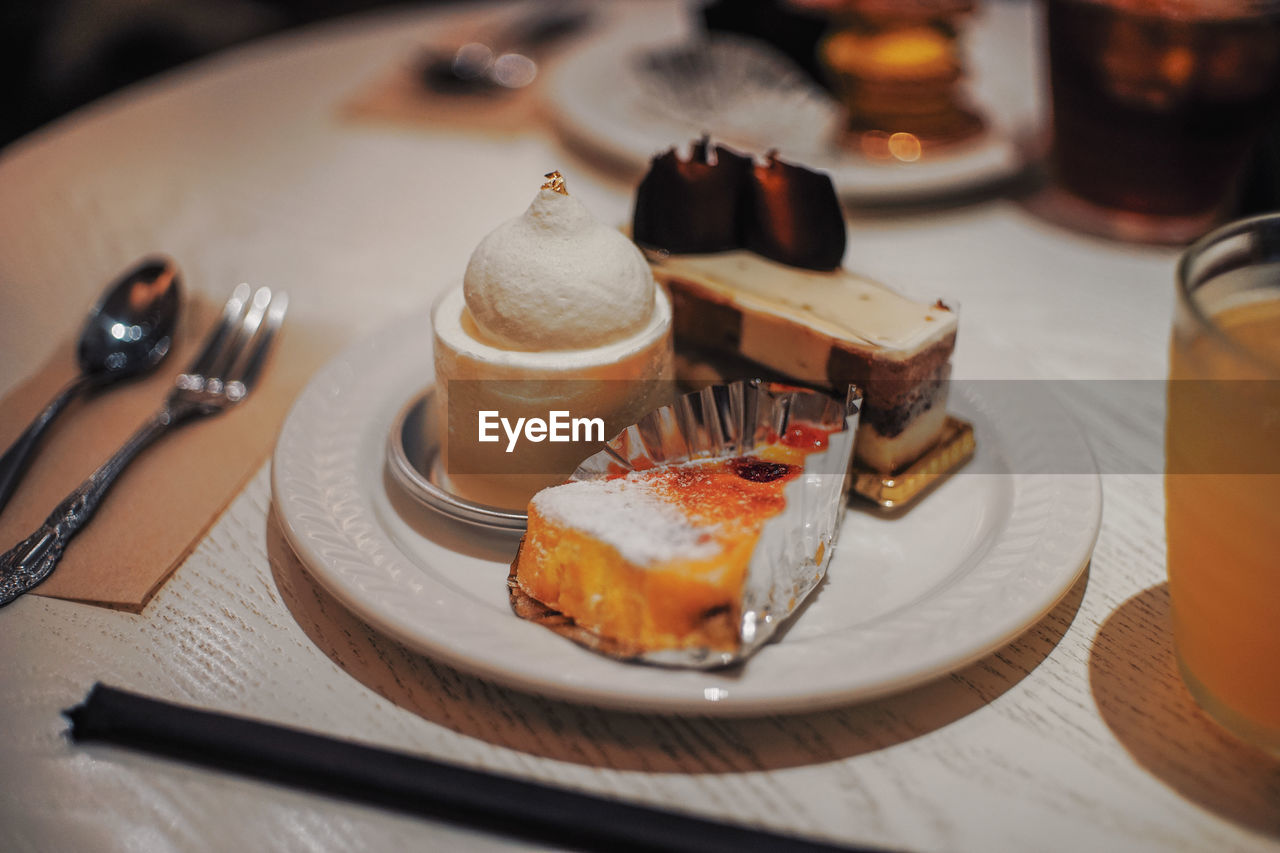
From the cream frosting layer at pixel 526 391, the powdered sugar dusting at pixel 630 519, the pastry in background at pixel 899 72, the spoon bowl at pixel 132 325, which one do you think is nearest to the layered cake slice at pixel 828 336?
the cream frosting layer at pixel 526 391

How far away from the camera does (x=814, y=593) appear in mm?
877

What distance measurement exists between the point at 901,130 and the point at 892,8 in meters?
0.21

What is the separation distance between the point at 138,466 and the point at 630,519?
1.96 feet

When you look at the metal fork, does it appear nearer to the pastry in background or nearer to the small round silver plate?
the small round silver plate

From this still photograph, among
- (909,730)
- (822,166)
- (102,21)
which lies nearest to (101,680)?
(909,730)

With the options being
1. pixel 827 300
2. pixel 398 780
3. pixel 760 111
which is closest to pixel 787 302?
pixel 827 300

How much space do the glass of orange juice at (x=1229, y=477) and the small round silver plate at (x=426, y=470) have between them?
1.74 feet

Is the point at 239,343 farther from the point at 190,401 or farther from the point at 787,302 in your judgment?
the point at 787,302

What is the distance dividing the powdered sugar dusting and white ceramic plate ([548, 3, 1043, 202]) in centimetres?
104

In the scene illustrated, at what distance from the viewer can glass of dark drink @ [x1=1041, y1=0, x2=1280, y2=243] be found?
1.38 metres

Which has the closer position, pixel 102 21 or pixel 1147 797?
pixel 1147 797

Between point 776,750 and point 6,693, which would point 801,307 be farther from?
point 6,693

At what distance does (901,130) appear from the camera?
1812mm

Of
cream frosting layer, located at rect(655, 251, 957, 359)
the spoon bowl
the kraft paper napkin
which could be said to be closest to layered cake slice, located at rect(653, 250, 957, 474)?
cream frosting layer, located at rect(655, 251, 957, 359)
